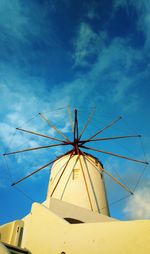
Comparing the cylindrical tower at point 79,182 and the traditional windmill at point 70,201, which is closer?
the traditional windmill at point 70,201

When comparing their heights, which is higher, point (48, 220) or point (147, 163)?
point (147, 163)

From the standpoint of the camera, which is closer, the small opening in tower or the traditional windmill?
the traditional windmill

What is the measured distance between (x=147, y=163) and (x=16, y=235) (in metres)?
9.08

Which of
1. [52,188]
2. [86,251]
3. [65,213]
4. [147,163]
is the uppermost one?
[147,163]

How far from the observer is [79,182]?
1262 centimetres

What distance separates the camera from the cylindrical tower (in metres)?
11.9

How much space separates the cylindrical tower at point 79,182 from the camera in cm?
1194

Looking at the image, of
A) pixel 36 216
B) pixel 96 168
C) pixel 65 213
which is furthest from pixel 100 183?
pixel 36 216

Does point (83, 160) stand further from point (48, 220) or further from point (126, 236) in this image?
point (126, 236)

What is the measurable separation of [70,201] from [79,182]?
1.22 m

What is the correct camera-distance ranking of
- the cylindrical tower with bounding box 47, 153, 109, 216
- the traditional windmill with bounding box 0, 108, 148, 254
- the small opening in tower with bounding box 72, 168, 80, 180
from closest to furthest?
the traditional windmill with bounding box 0, 108, 148, 254 < the cylindrical tower with bounding box 47, 153, 109, 216 < the small opening in tower with bounding box 72, 168, 80, 180

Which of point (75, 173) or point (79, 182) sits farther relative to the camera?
point (75, 173)

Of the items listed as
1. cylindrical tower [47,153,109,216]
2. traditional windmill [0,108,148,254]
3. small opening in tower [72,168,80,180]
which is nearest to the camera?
traditional windmill [0,108,148,254]

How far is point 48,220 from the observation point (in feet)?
22.4
